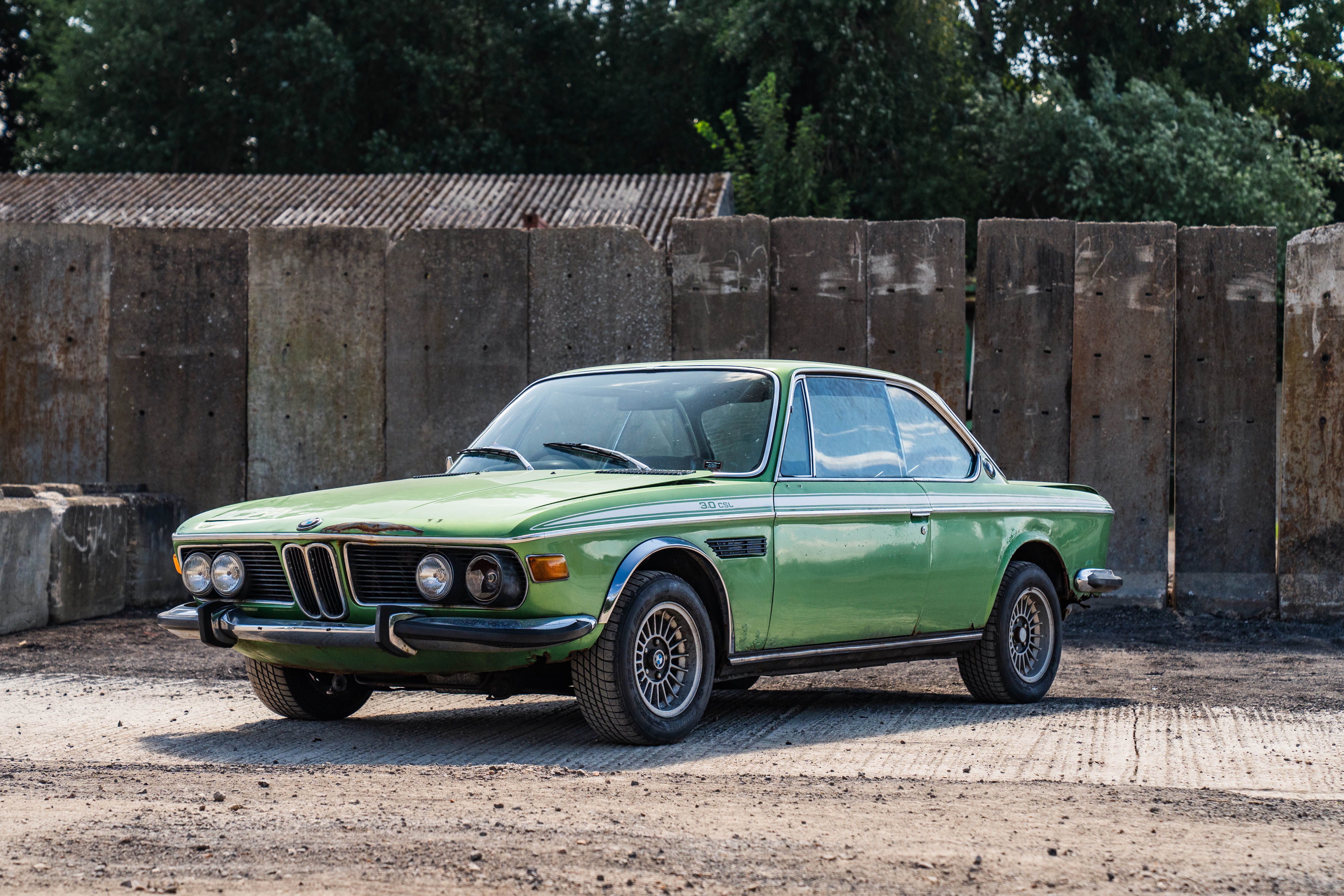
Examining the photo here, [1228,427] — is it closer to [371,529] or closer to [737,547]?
[737,547]

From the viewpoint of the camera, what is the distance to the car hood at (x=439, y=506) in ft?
18.0

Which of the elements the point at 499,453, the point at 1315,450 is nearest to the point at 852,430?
the point at 499,453

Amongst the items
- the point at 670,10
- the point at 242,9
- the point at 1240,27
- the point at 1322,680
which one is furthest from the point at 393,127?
the point at 1322,680

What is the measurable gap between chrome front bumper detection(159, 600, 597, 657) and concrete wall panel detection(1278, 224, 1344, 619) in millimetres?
6772

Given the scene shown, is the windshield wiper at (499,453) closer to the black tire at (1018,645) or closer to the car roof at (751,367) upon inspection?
the car roof at (751,367)

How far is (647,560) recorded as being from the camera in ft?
19.4

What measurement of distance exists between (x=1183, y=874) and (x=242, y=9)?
38631mm

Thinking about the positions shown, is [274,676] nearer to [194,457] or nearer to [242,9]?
[194,457]

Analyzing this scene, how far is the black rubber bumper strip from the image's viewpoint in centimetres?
536

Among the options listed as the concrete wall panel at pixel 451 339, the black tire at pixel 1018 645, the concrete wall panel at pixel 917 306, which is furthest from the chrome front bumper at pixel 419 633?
the concrete wall panel at pixel 917 306

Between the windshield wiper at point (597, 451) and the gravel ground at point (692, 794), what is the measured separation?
1133 mm

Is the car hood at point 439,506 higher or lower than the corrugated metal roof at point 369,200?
lower

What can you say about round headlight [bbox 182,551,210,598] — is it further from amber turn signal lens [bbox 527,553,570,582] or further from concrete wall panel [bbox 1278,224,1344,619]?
concrete wall panel [bbox 1278,224,1344,619]

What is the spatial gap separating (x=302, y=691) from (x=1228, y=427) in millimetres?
6907
